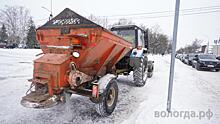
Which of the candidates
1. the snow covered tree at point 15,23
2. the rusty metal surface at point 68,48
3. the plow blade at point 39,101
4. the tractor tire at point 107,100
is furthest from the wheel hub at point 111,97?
the snow covered tree at point 15,23

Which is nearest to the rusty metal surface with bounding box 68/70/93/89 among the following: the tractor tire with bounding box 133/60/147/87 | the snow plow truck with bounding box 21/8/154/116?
the snow plow truck with bounding box 21/8/154/116

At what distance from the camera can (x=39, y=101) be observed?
3129 millimetres

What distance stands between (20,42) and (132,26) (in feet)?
178

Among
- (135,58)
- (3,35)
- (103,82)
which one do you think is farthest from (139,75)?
(3,35)

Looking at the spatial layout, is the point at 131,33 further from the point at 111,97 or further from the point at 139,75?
the point at 111,97

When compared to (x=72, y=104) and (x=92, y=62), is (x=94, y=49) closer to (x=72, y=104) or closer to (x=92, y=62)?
(x=92, y=62)

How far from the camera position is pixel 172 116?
395cm

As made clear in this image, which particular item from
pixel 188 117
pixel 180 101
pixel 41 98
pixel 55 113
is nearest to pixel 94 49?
pixel 41 98

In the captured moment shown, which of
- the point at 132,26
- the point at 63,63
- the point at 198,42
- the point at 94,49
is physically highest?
the point at 198,42

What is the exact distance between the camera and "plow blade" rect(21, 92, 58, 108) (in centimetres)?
309

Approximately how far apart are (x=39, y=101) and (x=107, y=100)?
1571 mm

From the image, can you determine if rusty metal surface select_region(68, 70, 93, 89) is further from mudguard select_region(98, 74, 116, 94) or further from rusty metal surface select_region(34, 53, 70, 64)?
mudguard select_region(98, 74, 116, 94)

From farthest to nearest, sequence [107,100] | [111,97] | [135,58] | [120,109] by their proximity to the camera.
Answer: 1. [135,58]
2. [120,109]
3. [111,97]
4. [107,100]

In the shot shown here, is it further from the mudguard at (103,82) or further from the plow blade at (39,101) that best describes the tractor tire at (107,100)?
the plow blade at (39,101)
